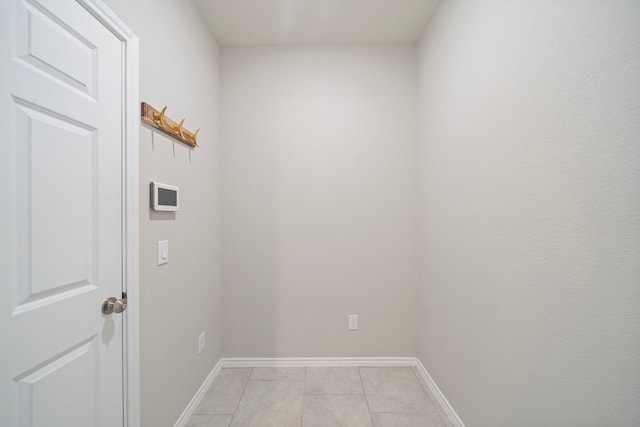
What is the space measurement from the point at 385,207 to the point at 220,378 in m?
1.91

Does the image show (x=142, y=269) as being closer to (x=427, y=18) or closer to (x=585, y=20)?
(x=585, y=20)

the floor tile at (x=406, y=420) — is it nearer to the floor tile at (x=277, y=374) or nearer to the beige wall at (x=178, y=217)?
the floor tile at (x=277, y=374)

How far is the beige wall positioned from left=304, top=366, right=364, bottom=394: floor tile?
0.79m

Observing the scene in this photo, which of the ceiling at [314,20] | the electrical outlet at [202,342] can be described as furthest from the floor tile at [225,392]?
the ceiling at [314,20]

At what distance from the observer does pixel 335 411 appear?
5.65 feet

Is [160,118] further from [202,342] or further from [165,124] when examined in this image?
[202,342]

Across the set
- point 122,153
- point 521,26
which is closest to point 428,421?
point 521,26

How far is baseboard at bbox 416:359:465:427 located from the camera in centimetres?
160

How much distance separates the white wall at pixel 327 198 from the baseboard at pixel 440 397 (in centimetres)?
16

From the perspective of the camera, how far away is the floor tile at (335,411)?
1.63 metres

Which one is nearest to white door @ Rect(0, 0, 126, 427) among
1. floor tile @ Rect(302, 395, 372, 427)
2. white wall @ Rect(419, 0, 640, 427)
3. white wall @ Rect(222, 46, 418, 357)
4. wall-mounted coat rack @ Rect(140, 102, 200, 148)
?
wall-mounted coat rack @ Rect(140, 102, 200, 148)

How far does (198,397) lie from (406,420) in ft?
4.50

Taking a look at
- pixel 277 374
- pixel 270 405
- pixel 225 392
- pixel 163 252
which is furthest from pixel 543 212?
pixel 225 392

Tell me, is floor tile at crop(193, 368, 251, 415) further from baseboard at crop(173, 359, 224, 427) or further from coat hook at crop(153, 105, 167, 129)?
coat hook at crop(153, 105, 167, 129)
